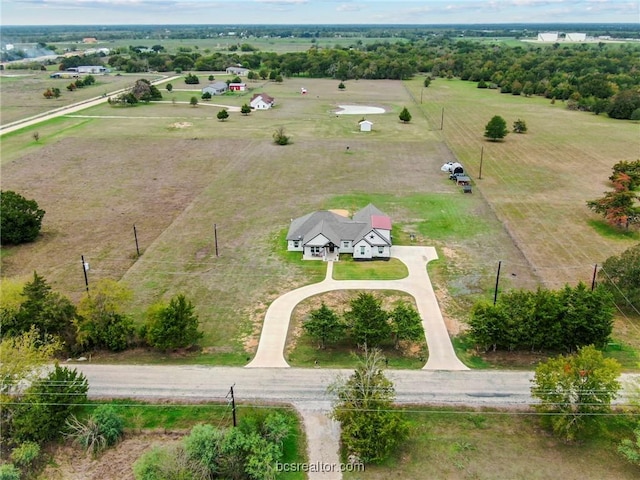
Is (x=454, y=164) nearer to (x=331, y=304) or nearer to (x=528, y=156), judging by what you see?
(x=528, y=156)

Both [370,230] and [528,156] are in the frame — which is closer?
[370,230]

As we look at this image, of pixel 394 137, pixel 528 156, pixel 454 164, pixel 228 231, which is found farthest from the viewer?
pixel 394 137

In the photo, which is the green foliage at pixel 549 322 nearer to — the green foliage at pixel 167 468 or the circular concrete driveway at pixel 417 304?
the circular concrete driveway at pixel 417 304

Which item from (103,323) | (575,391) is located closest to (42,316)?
(103,323)

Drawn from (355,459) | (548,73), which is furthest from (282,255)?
(548,73)

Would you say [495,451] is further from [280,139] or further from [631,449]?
[280,139]

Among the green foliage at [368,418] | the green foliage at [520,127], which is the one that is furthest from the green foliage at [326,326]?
the green foliage at [520,127]

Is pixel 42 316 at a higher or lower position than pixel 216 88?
lower
